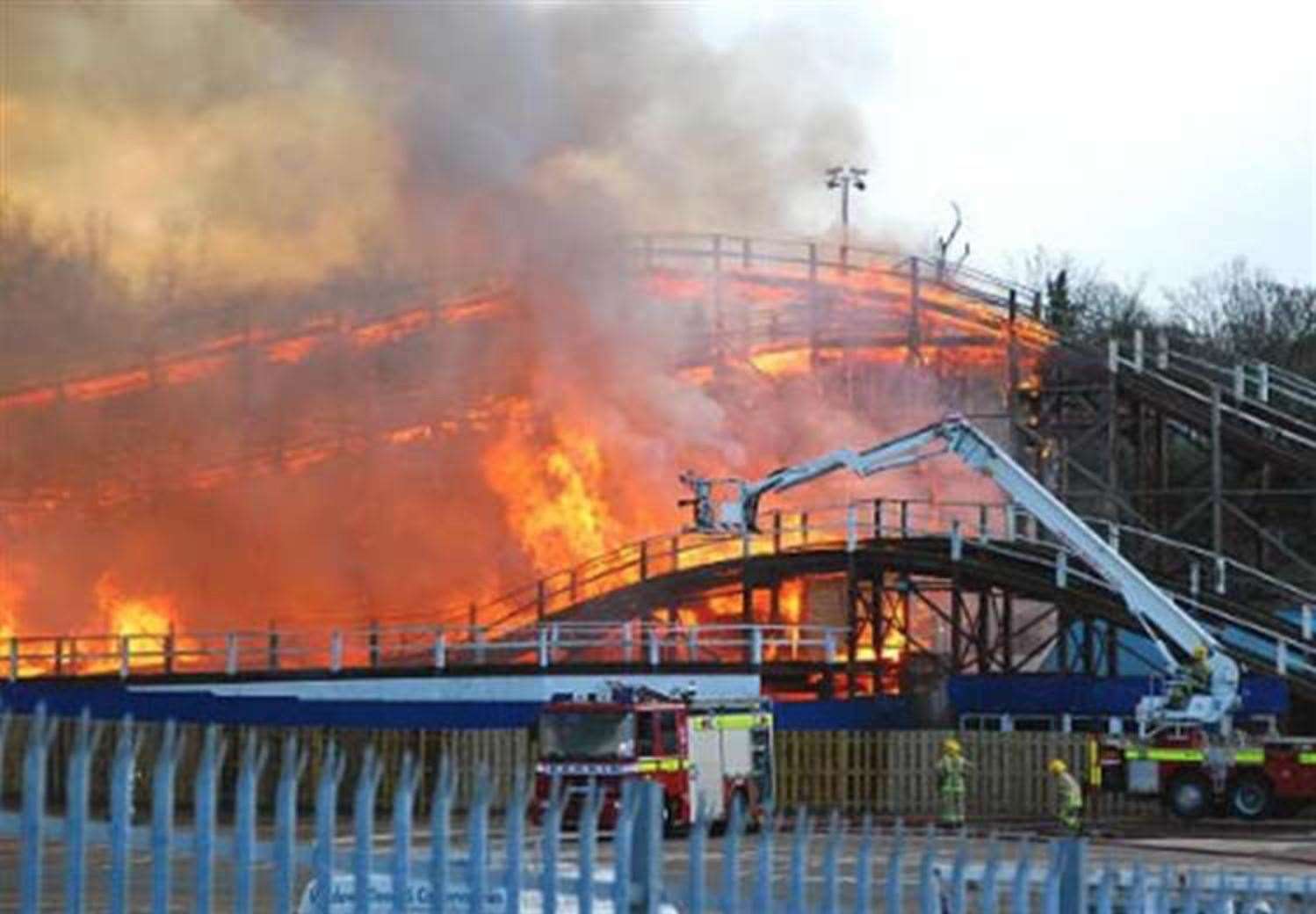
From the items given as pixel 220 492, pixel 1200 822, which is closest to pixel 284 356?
pixel 220 492

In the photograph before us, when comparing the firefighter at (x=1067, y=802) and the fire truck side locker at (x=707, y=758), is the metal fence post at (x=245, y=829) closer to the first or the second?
the firefighter at (x=1067, y=802)

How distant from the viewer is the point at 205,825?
5.80 meters

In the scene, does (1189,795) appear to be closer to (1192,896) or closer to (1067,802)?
(1067,802)

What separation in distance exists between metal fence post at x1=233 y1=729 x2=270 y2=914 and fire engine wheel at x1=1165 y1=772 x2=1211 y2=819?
104 ft

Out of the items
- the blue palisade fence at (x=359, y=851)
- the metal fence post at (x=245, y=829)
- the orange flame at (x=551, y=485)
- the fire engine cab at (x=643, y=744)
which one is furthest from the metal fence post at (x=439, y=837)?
the orange flame at (x=551, y=485)

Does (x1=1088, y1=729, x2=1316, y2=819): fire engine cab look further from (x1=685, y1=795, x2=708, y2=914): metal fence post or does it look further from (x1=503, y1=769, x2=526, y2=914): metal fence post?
(x1=503, y1=769, x2=526, y2=914): metal fence post

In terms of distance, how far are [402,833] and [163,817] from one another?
0.65m

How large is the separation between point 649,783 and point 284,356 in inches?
1878

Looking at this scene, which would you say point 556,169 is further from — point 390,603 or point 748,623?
point 748,623

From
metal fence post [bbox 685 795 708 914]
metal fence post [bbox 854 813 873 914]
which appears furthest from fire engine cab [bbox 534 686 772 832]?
metal fence post [bbox 685 795 708 914]

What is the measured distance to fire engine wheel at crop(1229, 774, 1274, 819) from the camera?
3606 centimetres


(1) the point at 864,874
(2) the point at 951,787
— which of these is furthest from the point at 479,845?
(2) the point at 951,787

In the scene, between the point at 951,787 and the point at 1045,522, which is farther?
the point at 1045,522

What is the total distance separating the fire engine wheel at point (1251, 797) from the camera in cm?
3606
